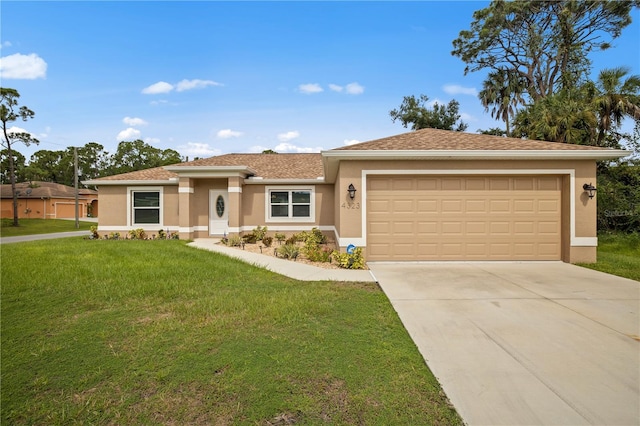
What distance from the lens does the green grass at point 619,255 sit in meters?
7.49

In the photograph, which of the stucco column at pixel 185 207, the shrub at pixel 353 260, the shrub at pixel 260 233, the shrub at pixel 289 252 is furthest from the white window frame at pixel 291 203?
the shrub at pixel 353 260

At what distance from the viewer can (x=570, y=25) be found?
67.7 feet

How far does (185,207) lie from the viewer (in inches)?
510

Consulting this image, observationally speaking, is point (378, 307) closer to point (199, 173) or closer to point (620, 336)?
point (620, 336)

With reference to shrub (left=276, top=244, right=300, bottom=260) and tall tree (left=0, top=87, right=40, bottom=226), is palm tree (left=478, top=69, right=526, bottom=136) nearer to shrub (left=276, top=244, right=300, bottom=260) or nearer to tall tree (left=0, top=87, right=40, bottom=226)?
shrub (left=276, top=244, right=300, bottom=260)

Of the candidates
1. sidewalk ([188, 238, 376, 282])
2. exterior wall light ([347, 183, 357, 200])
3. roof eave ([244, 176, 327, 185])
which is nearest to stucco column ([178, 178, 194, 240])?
roof eave ([244, 176, 327, 185])

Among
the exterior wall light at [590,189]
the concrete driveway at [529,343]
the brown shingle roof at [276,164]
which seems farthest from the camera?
the brown shingle roof at [276,164]

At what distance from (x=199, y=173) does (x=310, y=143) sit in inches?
511

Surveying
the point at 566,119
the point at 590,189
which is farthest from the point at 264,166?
the point at 566,119

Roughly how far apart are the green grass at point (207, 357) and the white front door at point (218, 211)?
7946mm

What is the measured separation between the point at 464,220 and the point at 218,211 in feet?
33.7

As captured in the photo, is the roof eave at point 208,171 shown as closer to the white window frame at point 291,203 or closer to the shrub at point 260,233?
the white window frame at point 291,203

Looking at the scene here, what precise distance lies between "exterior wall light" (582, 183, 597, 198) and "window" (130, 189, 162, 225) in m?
16.0

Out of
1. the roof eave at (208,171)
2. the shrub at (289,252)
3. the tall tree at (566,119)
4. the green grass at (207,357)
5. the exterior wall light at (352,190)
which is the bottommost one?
the green grass at (207,357)
